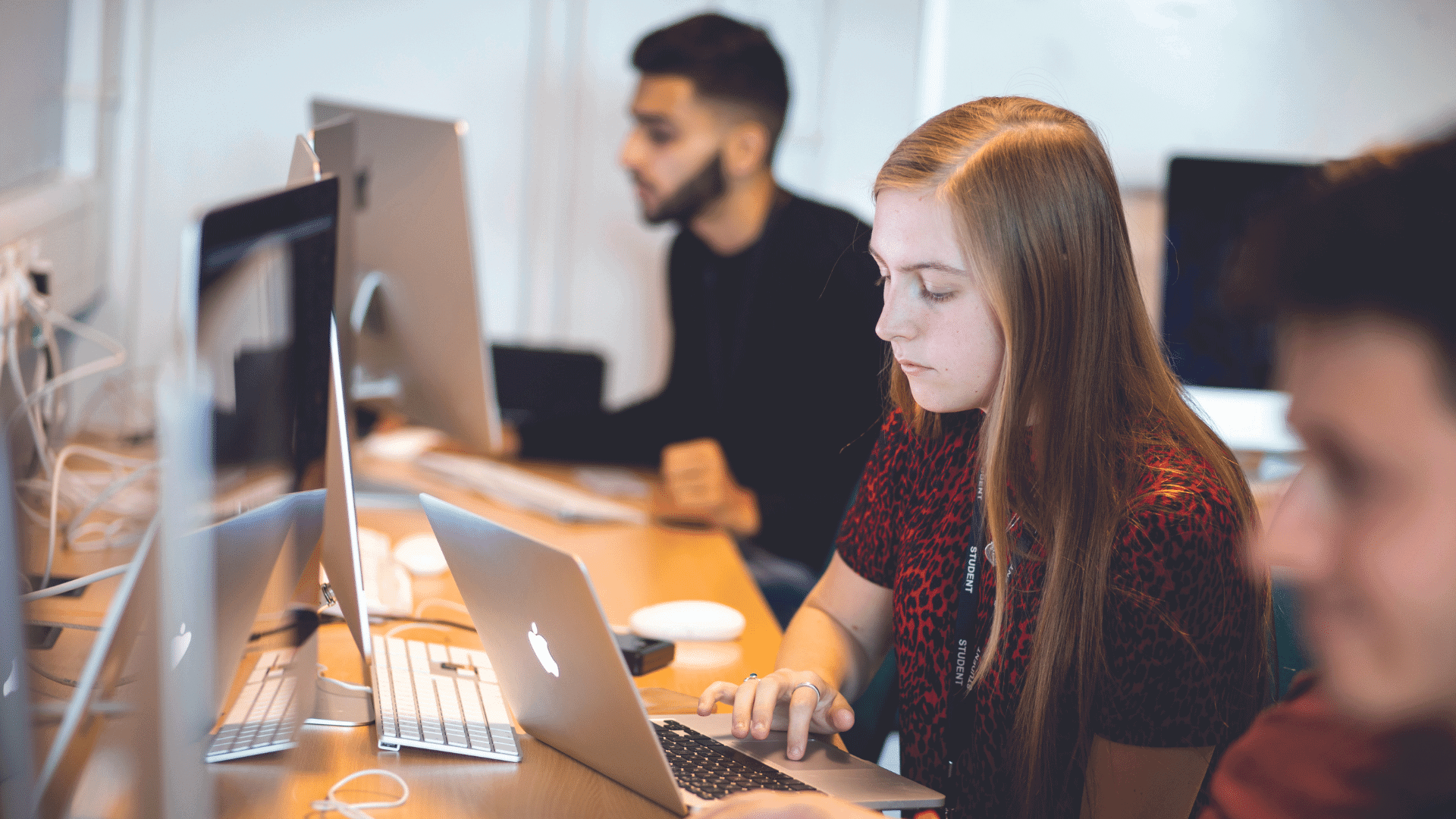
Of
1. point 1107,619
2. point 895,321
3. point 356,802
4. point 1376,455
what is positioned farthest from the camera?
point 895,321

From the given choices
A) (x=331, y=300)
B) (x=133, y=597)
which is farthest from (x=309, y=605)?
(x=133, y=597)

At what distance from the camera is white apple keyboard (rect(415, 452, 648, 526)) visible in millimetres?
1766

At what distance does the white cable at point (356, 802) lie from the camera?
74cm

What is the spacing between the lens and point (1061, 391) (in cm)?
93

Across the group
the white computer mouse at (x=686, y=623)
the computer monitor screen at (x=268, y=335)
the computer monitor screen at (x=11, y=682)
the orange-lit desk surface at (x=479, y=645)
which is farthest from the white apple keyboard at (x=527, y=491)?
the computer monitor screen at (x=11, y=682)

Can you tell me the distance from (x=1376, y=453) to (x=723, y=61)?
6.72ft

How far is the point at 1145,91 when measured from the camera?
2584mm

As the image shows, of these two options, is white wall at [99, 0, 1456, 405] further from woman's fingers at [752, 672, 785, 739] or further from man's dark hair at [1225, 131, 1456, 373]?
man's dark hair at [1225, 131, 1456, 373]

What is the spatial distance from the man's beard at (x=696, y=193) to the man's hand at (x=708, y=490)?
651 millimetres

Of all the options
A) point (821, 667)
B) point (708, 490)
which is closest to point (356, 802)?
point (821, 667)

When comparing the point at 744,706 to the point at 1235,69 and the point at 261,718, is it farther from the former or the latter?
the point at 1235,69

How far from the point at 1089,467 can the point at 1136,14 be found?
206 centimetres

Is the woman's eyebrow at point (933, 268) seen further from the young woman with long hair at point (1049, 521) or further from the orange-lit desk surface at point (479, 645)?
the orange-lit desk surface at point (479, 645)

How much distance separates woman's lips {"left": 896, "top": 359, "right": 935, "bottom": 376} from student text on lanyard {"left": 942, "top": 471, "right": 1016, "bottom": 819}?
0.36ft
